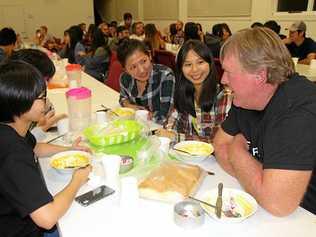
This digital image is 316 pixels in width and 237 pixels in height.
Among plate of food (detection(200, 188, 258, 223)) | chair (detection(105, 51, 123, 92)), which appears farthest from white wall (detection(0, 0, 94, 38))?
plate of food (detection(200, 188, 258, 223))

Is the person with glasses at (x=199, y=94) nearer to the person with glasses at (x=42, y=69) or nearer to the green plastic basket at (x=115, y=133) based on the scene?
the green plastic basket at (x=115, y=133)

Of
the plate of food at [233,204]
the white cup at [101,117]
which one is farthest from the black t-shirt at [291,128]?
the white cup at [101,117]

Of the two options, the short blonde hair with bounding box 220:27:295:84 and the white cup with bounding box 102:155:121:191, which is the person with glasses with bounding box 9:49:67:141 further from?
the short blonde hair with bounding box 220:27:295:84

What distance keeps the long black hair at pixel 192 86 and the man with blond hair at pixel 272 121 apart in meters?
0.63

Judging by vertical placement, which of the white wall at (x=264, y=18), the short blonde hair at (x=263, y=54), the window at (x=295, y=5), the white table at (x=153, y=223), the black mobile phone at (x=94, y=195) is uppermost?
the window at (x=295, y=5)

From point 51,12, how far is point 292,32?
7.06 metres

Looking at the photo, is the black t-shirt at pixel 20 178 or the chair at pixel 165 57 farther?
the chair at pixel 165 57

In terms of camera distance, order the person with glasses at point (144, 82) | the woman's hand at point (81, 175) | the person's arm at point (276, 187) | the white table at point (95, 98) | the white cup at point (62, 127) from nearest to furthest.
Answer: the person's arm at point (276, 187) → the woman's hand at point (81, 175) → the white cup at point (62, 127) → the person with glasses at point (144, 82) → the white table at point (95, 98)

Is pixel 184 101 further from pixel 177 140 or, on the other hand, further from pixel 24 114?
pixel 24 114

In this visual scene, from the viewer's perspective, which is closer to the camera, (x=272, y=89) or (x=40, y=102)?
(x=272, y=89)

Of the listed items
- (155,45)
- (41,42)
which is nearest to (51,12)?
(41,42)

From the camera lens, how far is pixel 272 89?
120 cm

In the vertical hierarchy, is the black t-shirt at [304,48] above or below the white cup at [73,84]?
above

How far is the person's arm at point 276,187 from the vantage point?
104cm
